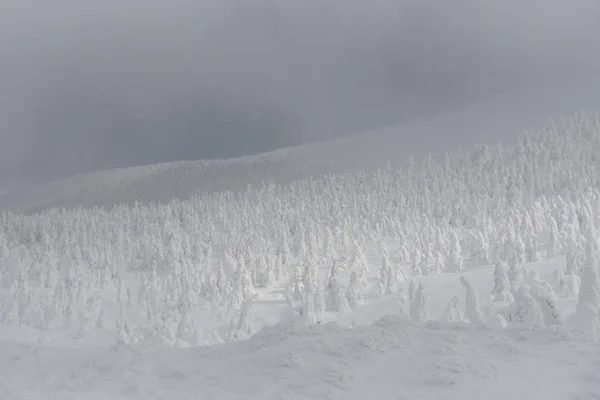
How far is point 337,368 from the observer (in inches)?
835

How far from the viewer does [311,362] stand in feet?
72.6

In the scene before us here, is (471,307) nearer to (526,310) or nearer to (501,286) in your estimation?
(501,286)

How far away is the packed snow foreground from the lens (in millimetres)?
20734

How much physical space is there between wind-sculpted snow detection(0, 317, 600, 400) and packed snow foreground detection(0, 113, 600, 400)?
85mm

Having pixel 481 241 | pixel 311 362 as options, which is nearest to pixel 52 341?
pixel 311 362

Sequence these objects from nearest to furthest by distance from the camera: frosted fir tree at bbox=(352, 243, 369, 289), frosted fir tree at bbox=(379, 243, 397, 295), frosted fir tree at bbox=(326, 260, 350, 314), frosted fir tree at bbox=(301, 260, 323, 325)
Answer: frosted fir tree at bbox=(301, 260, 323, 325), frosted fir tree at bbox=(326, 260, 350, 314), frosted fir tree at bbox=(379, 243, 397, 295), frosted fir tree at bbox=(352, 243, 369, 289)

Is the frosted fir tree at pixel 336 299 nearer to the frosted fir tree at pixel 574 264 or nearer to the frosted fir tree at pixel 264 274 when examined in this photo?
the frosted fir tree at pixel 264 274

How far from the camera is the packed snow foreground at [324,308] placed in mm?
20734

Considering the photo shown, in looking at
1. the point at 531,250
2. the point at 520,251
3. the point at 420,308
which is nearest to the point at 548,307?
the point at 420,308

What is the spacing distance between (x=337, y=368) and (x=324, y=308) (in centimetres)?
7426

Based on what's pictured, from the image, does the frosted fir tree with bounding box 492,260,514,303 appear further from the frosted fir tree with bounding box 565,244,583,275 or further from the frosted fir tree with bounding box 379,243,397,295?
the frosted fir tree with bounding box 379,243,397,295

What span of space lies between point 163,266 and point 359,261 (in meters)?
49.0

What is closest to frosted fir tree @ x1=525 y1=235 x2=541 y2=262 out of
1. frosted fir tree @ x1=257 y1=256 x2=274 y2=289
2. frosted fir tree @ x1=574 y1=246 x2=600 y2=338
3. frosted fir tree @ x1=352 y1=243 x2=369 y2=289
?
frosted fir tree @ x1=352 y1=243 x2=369 y2=289

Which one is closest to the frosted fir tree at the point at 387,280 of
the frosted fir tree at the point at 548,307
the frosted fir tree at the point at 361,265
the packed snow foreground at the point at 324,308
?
the packed snow foreground at the point at 324,308
